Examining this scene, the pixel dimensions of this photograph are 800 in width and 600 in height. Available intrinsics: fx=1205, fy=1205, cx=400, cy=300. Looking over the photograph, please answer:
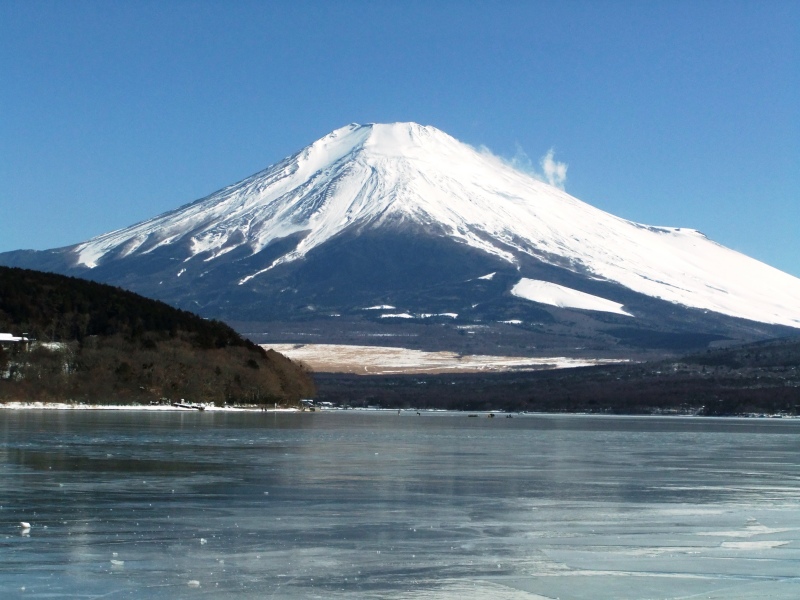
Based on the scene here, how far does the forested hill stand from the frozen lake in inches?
1899

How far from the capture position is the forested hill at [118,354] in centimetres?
7925

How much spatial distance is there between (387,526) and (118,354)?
7032 centimetres

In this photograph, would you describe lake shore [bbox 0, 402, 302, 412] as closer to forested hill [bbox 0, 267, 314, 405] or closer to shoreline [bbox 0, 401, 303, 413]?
shoreline [bbox 0, 401, 303, 413]

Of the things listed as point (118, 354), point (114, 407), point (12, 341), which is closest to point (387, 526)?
point (114, 407)

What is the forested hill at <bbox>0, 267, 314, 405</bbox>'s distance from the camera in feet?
260

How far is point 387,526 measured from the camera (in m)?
17.8

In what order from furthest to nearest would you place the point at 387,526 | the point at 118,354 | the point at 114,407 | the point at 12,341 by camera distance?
the point at 118,354, the point at 12,341, the point at 114,407, the point at 387,526

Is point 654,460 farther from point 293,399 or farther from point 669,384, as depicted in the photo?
point 669,384

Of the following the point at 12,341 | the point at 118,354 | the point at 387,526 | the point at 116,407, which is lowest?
the point at 387,526

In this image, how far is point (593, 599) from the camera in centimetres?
1278

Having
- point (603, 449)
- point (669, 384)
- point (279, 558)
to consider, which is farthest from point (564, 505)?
point (669, 384)

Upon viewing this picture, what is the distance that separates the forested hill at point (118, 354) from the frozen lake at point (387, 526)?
158 ft

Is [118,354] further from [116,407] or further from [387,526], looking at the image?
[387,526]

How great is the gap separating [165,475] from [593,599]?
45.4ft
